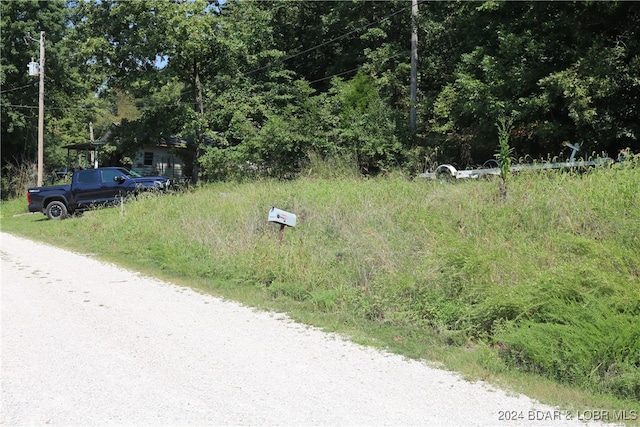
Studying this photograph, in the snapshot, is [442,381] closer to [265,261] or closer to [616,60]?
[265,261]

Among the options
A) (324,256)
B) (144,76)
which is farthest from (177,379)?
(144,76)

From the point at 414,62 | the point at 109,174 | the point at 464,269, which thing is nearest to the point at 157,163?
the point at 109,174

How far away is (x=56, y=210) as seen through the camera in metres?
22.0

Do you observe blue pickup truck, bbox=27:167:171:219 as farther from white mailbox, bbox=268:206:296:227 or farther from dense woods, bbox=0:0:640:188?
white mailbox, bbox=268:206:296:227

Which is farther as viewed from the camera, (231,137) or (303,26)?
(303,26)

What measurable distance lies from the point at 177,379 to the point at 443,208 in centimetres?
619

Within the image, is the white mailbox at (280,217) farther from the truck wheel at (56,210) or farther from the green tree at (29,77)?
the green tree at (29,77)

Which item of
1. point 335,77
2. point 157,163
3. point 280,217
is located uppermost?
point 335,77

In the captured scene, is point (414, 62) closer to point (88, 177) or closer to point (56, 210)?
point (88, 177)

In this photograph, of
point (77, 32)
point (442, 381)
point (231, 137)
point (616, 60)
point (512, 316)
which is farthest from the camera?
point (77, 32)

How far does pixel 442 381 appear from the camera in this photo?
192 inches

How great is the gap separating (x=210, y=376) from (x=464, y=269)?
3419 mm

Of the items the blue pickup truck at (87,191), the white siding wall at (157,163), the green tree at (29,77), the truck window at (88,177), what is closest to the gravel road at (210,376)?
the blue pickup truck at (87,191)

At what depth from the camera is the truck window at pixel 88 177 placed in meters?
21.7
